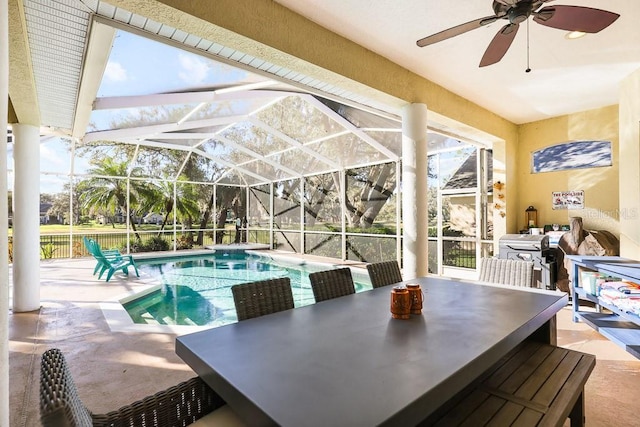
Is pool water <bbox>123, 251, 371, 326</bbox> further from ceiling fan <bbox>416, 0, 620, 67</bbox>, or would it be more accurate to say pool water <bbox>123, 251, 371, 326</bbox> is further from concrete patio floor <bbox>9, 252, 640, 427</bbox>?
ceiling fan <bbox>416, 0, 620, 67</bbox>

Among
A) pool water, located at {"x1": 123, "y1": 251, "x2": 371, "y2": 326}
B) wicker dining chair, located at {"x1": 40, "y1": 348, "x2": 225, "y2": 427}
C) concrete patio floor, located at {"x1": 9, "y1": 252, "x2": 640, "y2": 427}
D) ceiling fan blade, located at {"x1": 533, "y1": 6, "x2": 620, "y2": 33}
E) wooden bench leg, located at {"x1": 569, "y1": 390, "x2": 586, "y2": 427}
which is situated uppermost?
ceiling fan blade, located at {"x1": 533, "y1": 6, "x2": 620, "y2": 33}

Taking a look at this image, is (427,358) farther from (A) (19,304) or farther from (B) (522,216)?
(B) (522,216)

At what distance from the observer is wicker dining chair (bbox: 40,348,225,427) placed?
79 centimetres

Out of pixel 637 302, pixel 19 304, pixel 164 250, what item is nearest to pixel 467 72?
pixel 637 302

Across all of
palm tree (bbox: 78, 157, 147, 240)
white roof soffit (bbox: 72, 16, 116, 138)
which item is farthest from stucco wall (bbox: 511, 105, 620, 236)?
palm tree (bbox: 78, 157, 147, 240)

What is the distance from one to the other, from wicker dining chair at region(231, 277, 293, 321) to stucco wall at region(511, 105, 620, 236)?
553 centimetres

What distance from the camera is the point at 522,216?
20.0 feet

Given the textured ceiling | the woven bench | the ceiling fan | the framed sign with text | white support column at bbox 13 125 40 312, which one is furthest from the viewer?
the framed sign with text

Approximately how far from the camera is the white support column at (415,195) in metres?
3.87

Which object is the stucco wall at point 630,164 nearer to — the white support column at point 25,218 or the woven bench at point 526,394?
the woven bench at point 526,394

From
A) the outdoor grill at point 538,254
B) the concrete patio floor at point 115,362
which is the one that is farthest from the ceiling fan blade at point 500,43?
the outdoor grill at point 538,254

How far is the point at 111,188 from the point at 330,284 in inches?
431

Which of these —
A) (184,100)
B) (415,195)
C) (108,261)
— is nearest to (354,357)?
(415,195)

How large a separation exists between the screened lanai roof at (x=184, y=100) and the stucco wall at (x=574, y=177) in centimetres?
145
